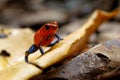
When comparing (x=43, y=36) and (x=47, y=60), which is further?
(x=43, y=36)

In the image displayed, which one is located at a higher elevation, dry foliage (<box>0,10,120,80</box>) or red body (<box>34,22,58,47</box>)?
red body (<box>34,22,58,47</box>)

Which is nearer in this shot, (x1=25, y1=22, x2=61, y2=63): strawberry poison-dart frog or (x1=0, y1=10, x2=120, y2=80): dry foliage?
(x1=0, y1=10, x2=120, y2=80): dry foliage

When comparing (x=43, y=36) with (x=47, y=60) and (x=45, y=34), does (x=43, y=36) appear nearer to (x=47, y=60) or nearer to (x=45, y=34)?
(x=45, y=34)

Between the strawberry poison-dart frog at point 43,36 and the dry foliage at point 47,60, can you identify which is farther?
the strawberry poison-dart frog at point 43,36

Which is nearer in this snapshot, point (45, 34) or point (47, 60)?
point (47, 60)

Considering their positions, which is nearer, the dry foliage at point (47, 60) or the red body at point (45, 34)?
the dry foliage at point (47, 60)

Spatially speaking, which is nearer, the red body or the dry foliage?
the dry foliage

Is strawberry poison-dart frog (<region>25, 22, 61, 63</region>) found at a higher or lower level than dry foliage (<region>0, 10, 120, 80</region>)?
higher

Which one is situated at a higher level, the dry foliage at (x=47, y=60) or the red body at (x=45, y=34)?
the red body at (x=45, y=34)

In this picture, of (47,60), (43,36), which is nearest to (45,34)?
(43,36)
